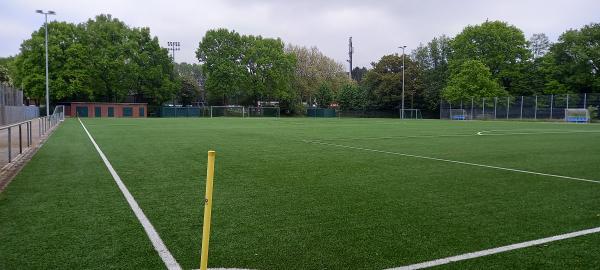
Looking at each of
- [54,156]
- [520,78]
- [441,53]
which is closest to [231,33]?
[441,53]

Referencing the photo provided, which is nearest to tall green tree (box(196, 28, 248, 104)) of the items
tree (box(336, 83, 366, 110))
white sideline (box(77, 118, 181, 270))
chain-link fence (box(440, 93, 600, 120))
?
tree (box(336, 83, 366, 110))

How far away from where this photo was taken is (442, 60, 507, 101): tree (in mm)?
61906

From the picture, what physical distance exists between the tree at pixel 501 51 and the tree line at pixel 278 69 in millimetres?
150

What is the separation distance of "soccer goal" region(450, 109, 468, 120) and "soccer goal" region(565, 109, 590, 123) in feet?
45.3

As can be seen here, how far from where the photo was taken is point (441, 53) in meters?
79.6

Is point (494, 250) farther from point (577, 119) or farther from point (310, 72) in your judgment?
point (310, 72)

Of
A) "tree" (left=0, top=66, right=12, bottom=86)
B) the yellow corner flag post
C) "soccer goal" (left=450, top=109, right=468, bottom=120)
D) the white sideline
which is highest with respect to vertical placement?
"tree" (left=0, top=66, right=12, bottom=86)

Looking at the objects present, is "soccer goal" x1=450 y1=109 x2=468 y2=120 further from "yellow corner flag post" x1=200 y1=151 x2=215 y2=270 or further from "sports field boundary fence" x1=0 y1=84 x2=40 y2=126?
"yellow corner flag post" x1=200 y1=151 x2=215 y2=270

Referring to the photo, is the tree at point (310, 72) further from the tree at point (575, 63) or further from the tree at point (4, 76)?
the tree at point (4, 76)

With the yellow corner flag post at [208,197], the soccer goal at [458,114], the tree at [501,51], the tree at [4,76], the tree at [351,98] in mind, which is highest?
the tree at [501,51]

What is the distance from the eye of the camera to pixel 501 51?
66125 millimetres

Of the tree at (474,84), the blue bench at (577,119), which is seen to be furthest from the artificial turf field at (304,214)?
the tree at (474,84)

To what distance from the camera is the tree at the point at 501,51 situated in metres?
65.7

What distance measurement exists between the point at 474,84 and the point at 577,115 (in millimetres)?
16529
